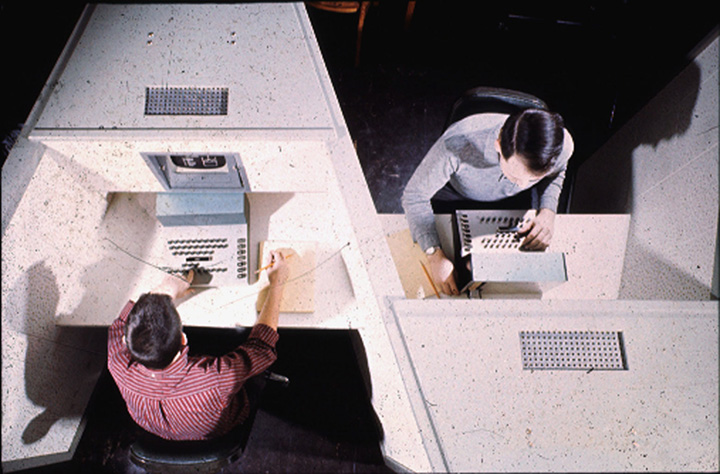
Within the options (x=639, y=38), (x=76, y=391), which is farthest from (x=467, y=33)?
(x=76, y=391)

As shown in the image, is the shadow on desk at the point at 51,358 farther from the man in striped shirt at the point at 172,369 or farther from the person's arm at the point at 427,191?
the person's arm at the point at 427,191

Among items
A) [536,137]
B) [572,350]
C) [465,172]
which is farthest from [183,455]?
[536,137]

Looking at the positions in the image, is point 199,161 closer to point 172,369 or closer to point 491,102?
point 172,369

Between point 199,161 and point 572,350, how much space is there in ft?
3.98

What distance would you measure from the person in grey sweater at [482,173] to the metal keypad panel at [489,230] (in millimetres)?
42

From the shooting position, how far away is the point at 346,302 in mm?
1490

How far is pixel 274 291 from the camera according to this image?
4.73ft

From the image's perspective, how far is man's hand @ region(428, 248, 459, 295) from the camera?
1.46m

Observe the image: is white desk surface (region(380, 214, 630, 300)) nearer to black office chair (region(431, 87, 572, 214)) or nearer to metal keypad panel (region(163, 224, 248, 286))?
black office chair (region(431, 87, 572, 214))

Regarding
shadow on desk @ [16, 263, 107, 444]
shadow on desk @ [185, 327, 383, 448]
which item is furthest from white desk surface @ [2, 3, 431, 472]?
shadow on desk @ [185, 327, 383, 448]

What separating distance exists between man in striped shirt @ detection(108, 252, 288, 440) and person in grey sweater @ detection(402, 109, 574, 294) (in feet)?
2.15

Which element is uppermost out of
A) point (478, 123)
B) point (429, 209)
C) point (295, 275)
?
point (478, 123)

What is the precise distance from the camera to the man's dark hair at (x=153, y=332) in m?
1.17

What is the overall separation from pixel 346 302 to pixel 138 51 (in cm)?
108
